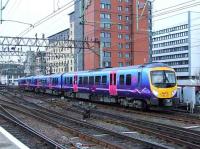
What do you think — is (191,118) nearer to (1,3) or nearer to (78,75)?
(1,3)

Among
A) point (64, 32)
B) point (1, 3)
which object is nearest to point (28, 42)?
point (1, 3)

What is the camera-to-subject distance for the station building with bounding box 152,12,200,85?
111838 millimetres

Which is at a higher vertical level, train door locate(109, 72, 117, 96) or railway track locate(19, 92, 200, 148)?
train door locate(109, 72, 117, 96)

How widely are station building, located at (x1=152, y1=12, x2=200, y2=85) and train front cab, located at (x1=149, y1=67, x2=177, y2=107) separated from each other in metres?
84.7

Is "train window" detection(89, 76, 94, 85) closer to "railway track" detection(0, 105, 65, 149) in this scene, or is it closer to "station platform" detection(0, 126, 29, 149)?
"railway track" detection(0, 105, 65, 149)

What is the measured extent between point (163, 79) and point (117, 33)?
Result: 248 feet

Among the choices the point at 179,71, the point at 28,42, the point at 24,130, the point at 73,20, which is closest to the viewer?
the point at 24,130

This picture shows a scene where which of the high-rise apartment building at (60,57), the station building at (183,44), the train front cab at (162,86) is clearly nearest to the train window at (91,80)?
the train front cab at (162,86)

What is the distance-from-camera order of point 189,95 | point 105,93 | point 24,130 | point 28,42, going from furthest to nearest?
1. point 28,42
2. point 105,93
3. point 189,95
4. point 24,130

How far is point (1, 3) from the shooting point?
80.3 ft

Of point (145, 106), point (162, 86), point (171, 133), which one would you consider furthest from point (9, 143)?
point (145, 106)

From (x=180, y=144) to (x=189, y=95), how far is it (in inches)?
542

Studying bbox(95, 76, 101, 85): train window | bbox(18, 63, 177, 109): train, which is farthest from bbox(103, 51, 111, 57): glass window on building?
bbox(95, 76, 101, 85): train window

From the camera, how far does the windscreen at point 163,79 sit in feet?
83.1
